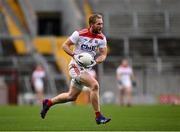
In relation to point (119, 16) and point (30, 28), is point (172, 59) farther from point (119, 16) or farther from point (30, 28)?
point (30, 28)

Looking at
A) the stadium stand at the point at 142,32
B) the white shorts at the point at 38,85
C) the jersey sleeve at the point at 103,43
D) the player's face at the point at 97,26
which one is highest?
the player's face at the point at 97,26

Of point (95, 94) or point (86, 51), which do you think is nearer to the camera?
point (95, 94)

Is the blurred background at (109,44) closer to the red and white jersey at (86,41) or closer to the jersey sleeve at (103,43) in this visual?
the jersey sleeve at (103,43)

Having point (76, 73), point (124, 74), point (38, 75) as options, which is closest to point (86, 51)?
point (76, 73)

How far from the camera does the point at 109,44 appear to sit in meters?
42.2

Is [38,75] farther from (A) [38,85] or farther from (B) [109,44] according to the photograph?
(B) [109,44]

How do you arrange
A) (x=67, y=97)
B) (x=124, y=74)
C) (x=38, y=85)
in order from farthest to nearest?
(x=38, y=85), (x=124, y=74), (x=67, y=97)

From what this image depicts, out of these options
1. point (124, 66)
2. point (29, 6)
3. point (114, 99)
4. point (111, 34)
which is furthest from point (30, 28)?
point (124, 66)

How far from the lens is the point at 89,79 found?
15.2 metres

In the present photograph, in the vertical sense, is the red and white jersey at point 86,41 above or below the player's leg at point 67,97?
above

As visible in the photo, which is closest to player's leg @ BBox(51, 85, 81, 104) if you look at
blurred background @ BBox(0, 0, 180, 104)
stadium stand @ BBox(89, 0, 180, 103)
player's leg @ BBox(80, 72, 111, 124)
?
player's leg @ BBox(80, 72, 111, 124)

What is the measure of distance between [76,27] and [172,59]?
23.2 feet

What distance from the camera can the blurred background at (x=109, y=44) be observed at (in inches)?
1479

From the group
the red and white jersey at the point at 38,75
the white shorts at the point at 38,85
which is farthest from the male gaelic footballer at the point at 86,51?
the red and white jersey at the point at 38,75
